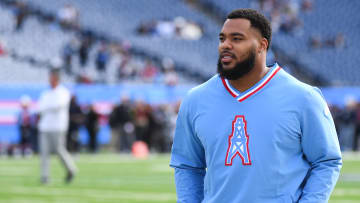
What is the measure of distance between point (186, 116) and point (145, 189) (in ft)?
29.6

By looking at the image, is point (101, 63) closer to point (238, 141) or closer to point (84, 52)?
point (84, 52)

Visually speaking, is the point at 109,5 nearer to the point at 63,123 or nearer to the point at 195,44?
the point at 195,44

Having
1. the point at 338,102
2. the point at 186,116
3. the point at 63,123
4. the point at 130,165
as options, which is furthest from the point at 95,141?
the point at 186,116

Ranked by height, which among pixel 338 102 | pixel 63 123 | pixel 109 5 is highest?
pixel 109 5

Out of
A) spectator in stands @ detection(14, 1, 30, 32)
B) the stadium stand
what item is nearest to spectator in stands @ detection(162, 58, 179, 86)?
the stadium stand

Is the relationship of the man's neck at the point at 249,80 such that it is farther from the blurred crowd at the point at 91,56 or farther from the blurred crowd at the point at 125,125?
the blurred crowd at the point at 91,56

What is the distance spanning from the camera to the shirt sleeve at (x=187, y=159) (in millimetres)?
4004

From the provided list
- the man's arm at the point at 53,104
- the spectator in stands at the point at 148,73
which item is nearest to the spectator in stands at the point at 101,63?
the spectator in stands at the point at 148,73

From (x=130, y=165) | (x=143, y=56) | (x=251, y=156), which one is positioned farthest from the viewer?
(x=143, y=56)

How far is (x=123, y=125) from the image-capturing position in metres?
25.0

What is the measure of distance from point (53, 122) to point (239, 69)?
1019 cm

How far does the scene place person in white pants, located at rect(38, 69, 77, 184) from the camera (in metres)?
13.5

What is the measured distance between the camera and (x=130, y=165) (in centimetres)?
1941

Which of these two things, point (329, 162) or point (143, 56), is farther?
point (143, 56)
